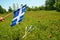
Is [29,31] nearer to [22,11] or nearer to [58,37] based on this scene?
[58,37]

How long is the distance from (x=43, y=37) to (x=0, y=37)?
74.4 inches

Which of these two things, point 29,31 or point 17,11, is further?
point 29,31

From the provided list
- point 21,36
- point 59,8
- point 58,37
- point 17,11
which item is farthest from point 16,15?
point 59,8

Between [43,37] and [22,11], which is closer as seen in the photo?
[22,11]

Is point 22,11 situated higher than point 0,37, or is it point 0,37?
point 22,11

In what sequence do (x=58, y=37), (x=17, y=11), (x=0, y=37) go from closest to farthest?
1. (x=17, y=11)
2. (x=58, y=37)
3. (x=0, y=37)

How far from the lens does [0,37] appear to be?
790 centimetres

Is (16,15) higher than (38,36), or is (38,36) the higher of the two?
(16,15)

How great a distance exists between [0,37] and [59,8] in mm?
19681

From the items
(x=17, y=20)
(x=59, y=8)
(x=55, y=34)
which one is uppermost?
(x=17, y=20)

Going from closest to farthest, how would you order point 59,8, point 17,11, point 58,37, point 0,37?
point 17,11, point 58,37, point 0,37, point 59,8

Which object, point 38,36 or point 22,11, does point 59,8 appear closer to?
point 38,36

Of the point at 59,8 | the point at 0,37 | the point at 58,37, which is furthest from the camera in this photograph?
the point at 59,8

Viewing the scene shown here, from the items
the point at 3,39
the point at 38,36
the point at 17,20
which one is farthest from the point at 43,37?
the point at 17,20
